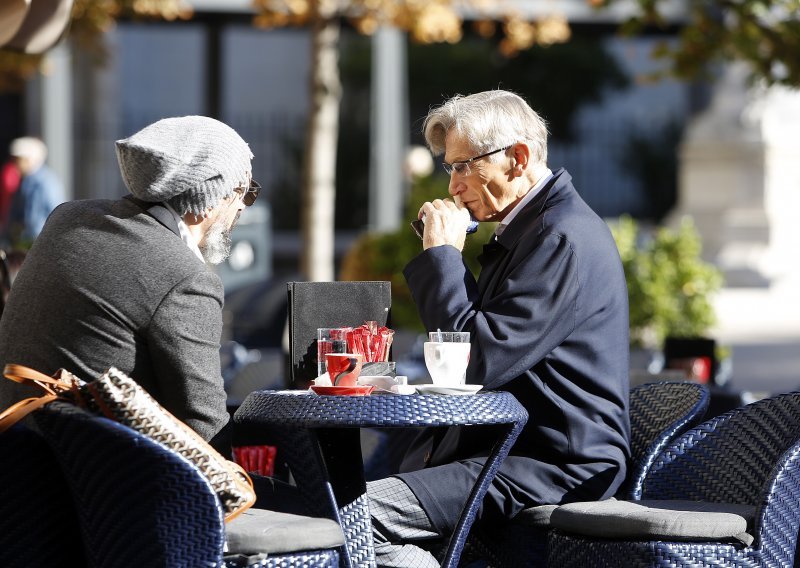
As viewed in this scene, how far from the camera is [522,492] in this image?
3732 mm

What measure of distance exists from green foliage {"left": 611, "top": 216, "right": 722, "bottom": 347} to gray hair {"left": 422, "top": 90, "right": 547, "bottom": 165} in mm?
5190

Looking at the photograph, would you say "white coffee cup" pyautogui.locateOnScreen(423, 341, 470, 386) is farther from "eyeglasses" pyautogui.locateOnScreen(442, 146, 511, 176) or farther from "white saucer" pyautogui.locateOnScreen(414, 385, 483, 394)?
"eyeglasses" pyautogui.locateOnScreen(442, 146, 511, 176)

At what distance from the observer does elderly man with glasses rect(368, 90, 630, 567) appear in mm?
3650

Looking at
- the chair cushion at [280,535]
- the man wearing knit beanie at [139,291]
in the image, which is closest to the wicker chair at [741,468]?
Answer: the chair cushion at [280,535]

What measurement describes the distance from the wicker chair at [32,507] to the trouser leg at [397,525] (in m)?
0.80

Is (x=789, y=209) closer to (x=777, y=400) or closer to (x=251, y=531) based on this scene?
(x=777, y=400)

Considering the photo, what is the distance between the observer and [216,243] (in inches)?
145

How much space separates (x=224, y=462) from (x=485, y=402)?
25.0 inches

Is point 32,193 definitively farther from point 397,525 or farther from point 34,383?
point 34,383

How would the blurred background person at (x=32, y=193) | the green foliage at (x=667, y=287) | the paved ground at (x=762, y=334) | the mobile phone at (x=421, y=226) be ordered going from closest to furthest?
the mobile phone at (x=421, y=226), the green foliage at (x=667, y=287), the paved ground at (x=762, y=334), the blurred background person at (x=32, y=193)

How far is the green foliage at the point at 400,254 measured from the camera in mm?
9812

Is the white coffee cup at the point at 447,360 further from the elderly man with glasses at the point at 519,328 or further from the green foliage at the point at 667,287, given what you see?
the green foliage at the point at 667,287

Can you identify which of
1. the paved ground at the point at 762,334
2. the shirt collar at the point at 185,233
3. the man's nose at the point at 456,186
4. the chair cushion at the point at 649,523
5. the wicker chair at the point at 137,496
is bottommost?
the paved ground at the point at 762,334

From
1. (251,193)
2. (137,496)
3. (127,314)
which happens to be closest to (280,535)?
(137,496)
